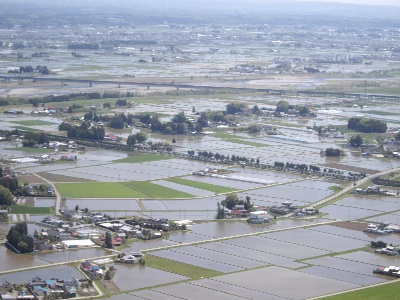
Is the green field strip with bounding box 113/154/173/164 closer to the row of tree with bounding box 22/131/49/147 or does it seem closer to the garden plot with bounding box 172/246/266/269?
the row of tree with bounding box 22/131/49/147

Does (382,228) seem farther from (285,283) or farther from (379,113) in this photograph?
(379,113)

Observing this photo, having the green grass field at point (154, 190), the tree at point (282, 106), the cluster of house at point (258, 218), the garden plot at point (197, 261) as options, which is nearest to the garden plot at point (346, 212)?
the cluster of house at point (258, 218)

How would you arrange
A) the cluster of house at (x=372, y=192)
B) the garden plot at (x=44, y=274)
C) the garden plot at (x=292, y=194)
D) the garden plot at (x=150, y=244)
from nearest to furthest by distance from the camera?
the garden plot at (x=44, y=274), the garden plot at (x=150, y=244), the garden plot at (x=292, y=194), the cluster of house at (x=372, y=192)

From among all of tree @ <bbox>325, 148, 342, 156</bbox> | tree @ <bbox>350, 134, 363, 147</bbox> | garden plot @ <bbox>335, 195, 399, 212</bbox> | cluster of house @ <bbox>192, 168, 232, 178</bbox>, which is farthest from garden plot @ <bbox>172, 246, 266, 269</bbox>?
tree @ <bbox>350, 134, 363, 147</bbox>

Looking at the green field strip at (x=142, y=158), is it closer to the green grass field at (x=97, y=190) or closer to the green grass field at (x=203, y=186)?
the green grass field at (x=203, y=186)

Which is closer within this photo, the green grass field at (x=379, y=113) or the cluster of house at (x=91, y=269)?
the cluster of house at (x=91, y=269)

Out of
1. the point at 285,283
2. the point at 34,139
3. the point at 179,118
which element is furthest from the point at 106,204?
the point at 179,118

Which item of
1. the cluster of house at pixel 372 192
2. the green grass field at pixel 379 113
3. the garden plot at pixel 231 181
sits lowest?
the green grass field at pixel 379 113
